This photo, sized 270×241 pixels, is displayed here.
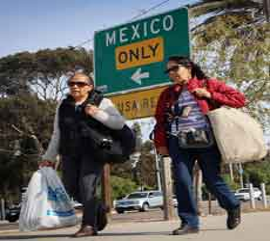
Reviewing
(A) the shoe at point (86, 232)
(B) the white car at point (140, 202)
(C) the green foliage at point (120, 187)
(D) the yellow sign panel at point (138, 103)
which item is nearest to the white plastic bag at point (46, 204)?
(A) the shoe at point (86, 232)

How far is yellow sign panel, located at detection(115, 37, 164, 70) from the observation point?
433 inches

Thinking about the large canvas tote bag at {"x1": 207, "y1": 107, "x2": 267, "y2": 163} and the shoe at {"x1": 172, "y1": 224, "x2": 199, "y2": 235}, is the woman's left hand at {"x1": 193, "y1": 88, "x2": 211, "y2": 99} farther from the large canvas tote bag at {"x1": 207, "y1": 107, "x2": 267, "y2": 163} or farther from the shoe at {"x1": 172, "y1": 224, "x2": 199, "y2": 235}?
the shoe at {"x1": 172, "y1": 224, "x2": 199, "y2": 235}

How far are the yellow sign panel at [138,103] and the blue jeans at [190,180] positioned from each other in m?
5.38

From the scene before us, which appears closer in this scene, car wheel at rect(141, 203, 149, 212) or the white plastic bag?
the white plastic bag

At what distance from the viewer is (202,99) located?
572 centimetres

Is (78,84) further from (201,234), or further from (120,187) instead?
(120,187)

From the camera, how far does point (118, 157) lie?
19.6 feet

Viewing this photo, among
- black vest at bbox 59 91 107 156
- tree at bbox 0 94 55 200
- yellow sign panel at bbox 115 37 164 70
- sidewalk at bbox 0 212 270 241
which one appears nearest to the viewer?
sidewalk at bbox 0 212 270 241

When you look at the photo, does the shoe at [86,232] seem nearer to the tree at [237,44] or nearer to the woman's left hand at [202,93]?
the woman's left hand at [202,93]

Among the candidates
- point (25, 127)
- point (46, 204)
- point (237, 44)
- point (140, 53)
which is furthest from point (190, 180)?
point (25, 127)

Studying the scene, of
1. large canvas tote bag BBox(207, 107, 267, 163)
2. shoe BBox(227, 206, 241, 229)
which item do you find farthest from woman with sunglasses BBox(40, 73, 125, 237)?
shoe BBox(227, 206, 241, 229)

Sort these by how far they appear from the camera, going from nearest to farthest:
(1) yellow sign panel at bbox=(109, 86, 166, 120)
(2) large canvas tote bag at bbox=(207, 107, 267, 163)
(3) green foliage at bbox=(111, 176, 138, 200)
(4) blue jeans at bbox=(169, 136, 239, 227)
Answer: (2) large canvas tote bag at bbox=(207, 107, 267, 163)
(4) blue jeans at bbox=(169, 136, 239, 227)
(1) yellow sign panel at bbox=(109, 86, 166, 120)
(3) green foliage at bbox=(111, 176, 138, 200)

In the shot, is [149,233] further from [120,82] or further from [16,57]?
[16,57]

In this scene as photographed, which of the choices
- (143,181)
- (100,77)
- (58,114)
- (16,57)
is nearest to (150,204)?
(16,57)
